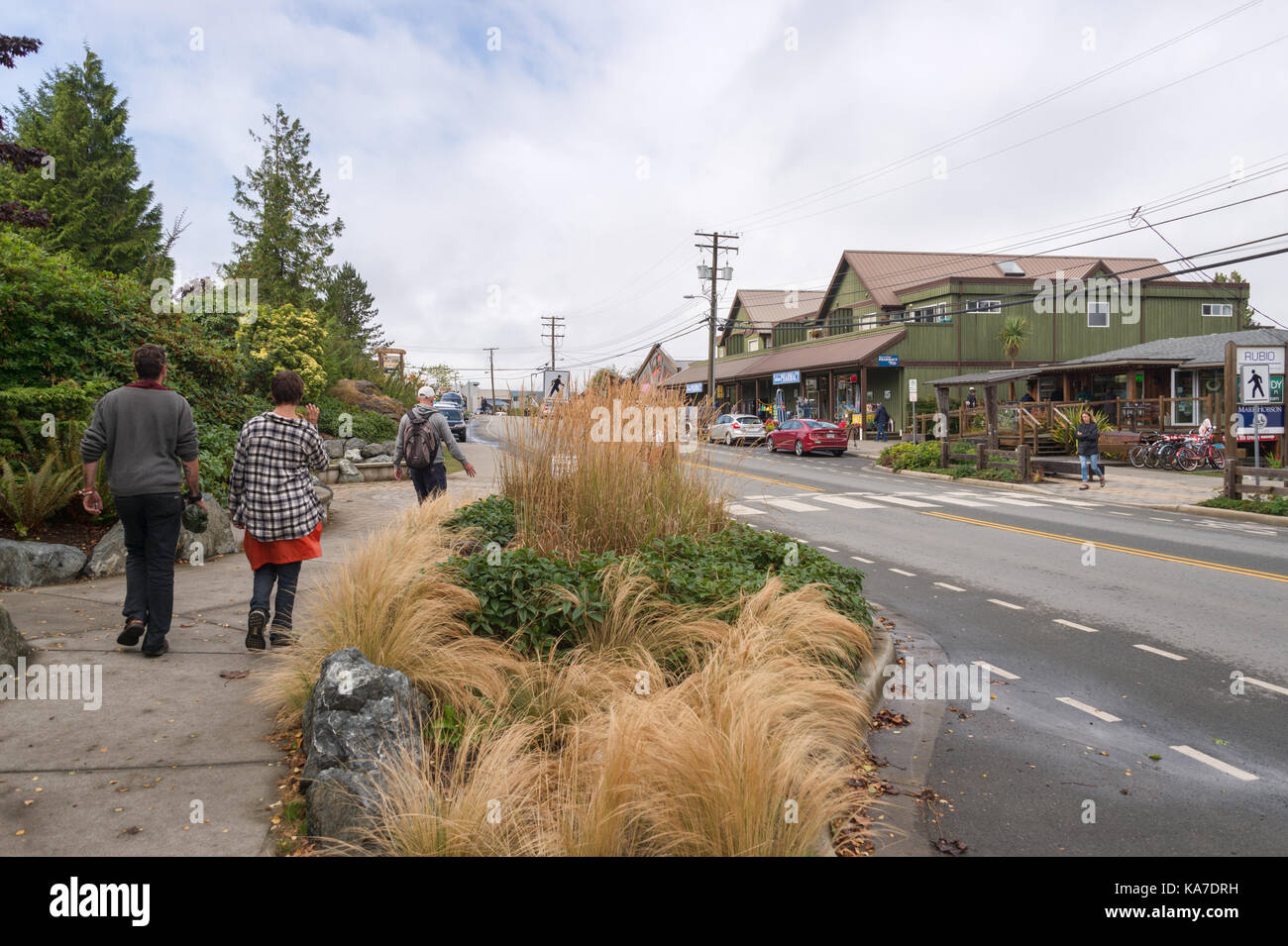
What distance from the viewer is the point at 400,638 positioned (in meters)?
4.18

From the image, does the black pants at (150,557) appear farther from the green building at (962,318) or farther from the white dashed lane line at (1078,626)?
the green building at (962,318)

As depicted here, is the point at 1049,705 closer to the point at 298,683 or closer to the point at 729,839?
the point at 729,839

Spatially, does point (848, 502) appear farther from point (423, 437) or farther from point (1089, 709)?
point (1089, 709)

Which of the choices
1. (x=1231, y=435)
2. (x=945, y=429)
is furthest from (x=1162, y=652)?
(x=945, y=429)

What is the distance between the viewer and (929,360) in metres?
39.0

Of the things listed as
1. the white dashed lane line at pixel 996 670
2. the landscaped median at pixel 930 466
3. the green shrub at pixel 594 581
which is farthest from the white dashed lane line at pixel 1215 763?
the landscaped median at pixel 930 466

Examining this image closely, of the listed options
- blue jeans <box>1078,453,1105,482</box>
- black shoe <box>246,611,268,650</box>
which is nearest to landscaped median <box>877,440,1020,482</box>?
blue jeans <box>1078,453,1105,482</box>

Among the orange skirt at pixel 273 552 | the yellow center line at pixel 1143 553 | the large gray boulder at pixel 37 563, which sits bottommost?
the yellow center line at pixel 1143 553

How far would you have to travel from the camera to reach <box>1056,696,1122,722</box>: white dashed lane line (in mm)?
4902

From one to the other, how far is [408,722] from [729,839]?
4.74ft

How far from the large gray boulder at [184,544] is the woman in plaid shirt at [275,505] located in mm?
1725

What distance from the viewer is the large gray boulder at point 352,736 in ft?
9.82

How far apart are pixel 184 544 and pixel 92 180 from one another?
2381 cm

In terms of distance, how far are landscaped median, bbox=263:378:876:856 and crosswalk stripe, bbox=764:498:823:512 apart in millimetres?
9145
